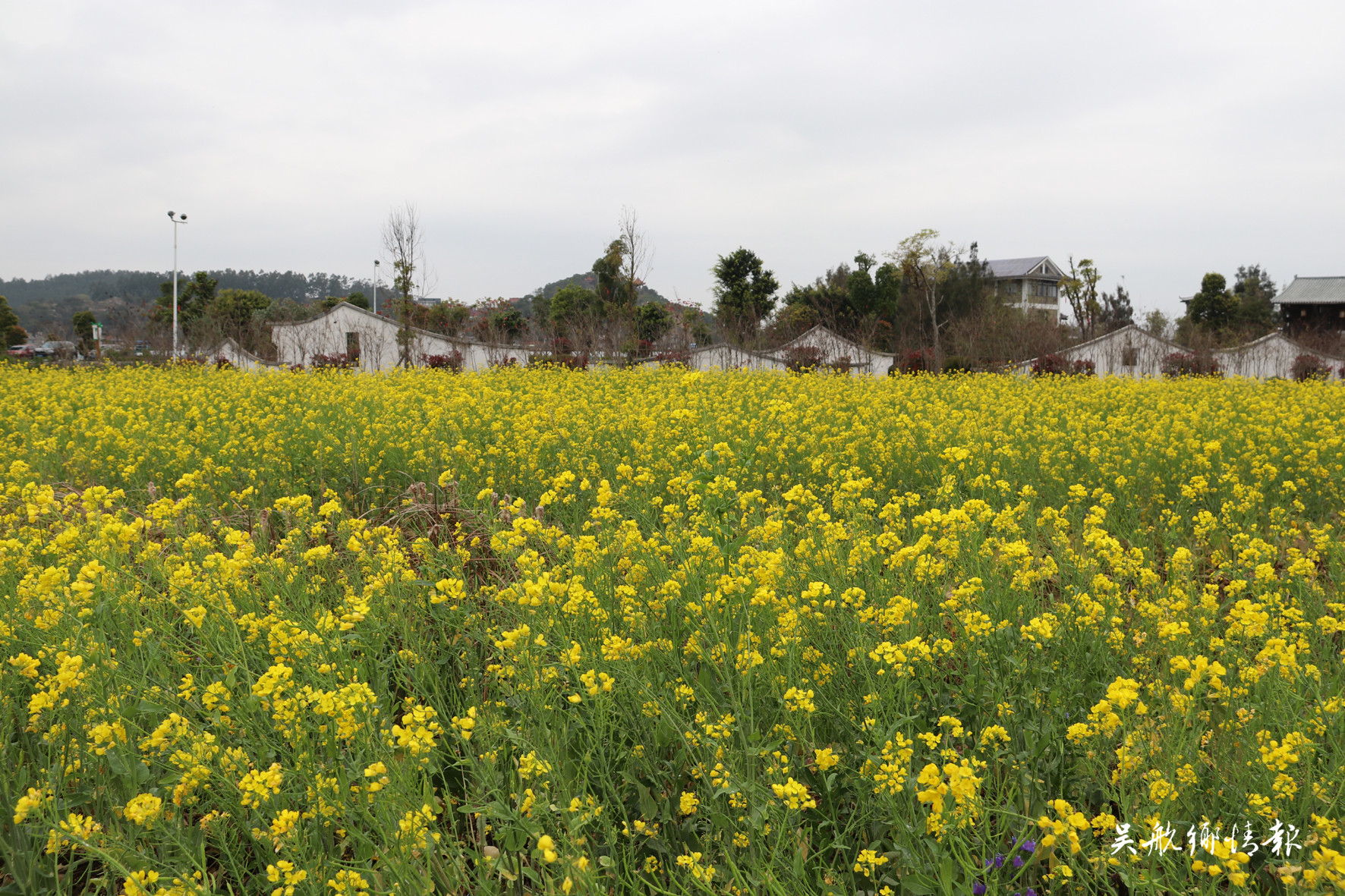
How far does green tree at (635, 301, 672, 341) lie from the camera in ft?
121

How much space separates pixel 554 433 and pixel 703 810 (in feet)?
13.5

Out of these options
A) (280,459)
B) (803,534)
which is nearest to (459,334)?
(280,459)

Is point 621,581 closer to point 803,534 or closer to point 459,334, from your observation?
point 803,534

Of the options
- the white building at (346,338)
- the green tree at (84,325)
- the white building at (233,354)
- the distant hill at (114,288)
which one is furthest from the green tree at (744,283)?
the distant hill at (114,288)

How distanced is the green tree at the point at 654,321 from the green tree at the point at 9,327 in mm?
31763

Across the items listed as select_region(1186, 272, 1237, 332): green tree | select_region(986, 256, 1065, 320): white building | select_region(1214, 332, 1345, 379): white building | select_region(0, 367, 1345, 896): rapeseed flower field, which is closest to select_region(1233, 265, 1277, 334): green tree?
select_region(1186, 272, 1237, 332): green tree

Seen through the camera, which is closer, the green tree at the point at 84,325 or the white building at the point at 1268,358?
the white building at the point at 1268,358

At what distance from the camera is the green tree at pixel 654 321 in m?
36.8

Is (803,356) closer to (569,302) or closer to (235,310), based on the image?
(569,302)

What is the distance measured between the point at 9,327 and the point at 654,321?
1310 inches

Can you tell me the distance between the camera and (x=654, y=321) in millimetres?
37719

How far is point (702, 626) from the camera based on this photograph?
2604 mm

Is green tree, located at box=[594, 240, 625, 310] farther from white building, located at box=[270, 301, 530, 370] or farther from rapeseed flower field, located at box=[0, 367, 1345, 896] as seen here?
rapeseed flower field, located at box=[0, 367, 1345, 896]

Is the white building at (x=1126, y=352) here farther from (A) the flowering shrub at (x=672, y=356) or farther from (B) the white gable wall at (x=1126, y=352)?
(A) the flowering shrub at (x=672, y=356)
